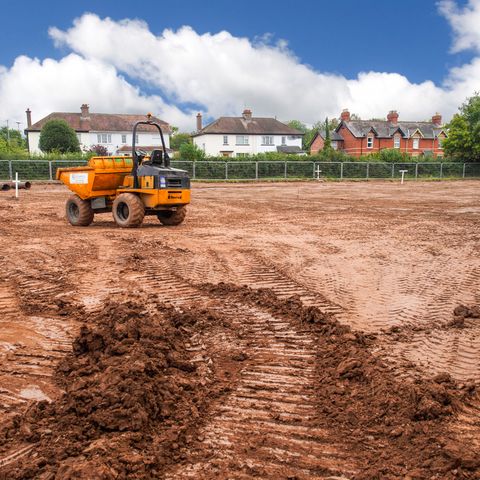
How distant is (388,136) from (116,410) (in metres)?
74.4

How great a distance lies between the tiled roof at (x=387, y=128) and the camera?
236 feet

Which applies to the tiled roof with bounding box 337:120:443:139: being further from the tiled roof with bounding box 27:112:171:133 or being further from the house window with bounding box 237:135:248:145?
the tiled roof with bounding box 27:112:171:133

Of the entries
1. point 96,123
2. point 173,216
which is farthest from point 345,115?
point 173,216

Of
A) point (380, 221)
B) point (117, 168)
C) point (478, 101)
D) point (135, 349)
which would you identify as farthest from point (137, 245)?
point (478, 101)

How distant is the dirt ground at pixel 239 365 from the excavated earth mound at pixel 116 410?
12 mm

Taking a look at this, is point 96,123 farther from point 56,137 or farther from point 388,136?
point 388,136

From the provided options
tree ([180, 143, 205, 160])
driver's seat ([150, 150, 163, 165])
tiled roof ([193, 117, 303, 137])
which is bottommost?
driver's seat ([150, 150, 163, 165])

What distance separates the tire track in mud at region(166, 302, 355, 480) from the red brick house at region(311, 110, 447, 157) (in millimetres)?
68389

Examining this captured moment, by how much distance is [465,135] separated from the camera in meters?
49.7

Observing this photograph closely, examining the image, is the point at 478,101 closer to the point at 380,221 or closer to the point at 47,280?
the point at 380,221

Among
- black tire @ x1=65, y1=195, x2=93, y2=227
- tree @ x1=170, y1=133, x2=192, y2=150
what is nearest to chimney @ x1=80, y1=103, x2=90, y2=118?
tree @ x1=170, y1=133, x2=192, y2=150

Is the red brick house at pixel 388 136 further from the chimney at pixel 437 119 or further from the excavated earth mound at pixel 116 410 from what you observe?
the excavated earth mound at pixel 116 410

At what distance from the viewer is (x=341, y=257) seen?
8992 mm

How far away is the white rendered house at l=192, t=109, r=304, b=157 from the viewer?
2872 inches
